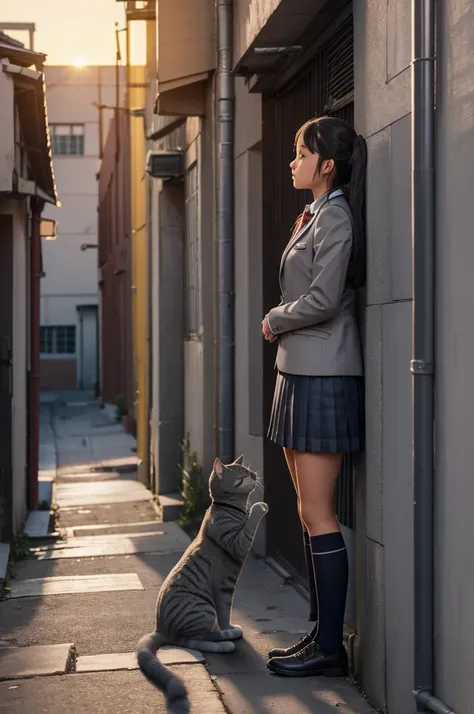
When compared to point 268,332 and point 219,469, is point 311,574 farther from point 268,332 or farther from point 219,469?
point 268,332

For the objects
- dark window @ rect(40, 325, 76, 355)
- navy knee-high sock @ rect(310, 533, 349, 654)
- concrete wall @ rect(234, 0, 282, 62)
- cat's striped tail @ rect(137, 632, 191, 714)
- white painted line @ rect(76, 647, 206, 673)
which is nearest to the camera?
cat's striped tail @ rect(137, 632, 191, 714)

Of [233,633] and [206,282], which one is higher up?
[206,282]

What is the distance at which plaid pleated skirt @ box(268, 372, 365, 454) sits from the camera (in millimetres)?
4652

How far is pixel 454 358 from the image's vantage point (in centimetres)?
371

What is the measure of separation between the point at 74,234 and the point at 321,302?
35529mm

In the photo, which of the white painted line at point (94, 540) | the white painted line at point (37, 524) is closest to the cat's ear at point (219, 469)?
the white painted line at point (94, 540)

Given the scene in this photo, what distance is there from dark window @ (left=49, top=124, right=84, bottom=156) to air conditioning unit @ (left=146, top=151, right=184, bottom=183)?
29202mm

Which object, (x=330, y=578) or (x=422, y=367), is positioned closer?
(x=422, y=367)

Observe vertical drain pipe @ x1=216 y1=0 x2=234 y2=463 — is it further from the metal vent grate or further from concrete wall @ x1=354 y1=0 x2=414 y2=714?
concrete wall @ x1=354 y1=0 x2=414 y2=714

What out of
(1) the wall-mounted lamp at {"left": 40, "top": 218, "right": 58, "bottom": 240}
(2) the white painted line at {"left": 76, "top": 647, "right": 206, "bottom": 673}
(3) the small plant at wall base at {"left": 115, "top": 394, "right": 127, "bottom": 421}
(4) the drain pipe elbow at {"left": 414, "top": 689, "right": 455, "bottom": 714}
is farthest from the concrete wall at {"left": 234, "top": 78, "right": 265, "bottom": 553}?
(3) the small plant at wall base at {"left": 115, "top": 394, "right": 127, "bottom": 421}

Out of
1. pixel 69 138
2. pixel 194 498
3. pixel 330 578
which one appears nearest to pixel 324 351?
pixel 330 578

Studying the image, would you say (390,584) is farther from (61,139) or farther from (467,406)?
(61,139)

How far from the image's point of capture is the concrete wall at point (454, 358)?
359 cm

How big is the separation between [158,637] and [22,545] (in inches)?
159
